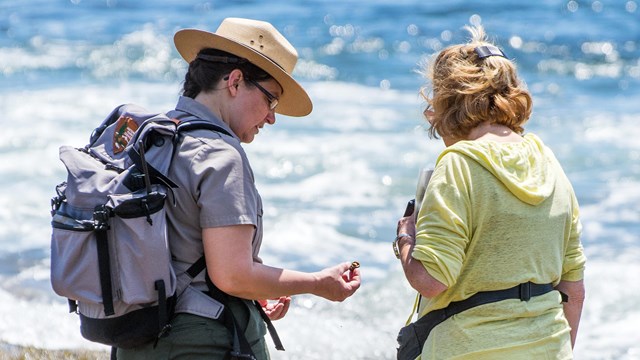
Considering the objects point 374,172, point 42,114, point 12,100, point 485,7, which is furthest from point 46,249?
point 485,7

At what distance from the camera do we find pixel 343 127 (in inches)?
477

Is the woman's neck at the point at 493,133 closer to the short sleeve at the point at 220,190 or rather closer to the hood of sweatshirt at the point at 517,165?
the hood of sweatshirt at the point at 517,165

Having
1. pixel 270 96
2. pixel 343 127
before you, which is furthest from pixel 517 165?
pixel 343 127

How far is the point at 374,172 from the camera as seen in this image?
1022 cm

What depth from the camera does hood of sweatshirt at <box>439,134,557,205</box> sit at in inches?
104

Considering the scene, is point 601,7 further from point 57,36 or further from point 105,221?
point 105,221

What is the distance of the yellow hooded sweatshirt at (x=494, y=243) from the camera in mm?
2617

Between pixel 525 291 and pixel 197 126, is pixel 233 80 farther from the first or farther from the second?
pixel 525 291

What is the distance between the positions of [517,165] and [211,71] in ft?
3.06

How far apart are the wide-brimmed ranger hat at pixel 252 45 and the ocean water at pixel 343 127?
509mm

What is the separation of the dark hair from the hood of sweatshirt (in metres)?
0.66

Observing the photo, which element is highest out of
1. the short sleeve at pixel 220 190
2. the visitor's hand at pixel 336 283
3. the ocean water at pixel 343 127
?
the short sleeve at pixel 220 190

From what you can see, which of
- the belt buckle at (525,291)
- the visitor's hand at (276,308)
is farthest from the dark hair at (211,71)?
the belt buckle at (525,291)

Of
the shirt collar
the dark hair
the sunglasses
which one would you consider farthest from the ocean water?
the shirt collar
